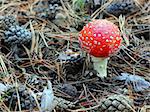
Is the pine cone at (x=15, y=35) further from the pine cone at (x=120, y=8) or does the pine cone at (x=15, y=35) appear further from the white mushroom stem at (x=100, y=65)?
the pine cone at (x=120, y=8)

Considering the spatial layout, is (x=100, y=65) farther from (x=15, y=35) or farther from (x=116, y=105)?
(x=15, y=35)

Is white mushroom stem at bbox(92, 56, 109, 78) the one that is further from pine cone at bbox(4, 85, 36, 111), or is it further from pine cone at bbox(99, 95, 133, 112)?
pine cone at bbox(4, 85, 36, 111)

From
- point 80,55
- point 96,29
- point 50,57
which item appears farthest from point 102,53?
point 50,57

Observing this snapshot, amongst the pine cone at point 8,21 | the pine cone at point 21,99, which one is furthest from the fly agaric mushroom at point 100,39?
the pine cone at point 8,21

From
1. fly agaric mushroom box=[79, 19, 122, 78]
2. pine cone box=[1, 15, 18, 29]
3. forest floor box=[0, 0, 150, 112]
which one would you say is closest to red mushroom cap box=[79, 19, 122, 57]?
fly agaric mushroom box=[79, 19, 122, 78]

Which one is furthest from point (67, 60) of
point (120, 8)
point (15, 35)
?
point (120, 8)

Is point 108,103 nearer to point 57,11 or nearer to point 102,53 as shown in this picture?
point 102,53
